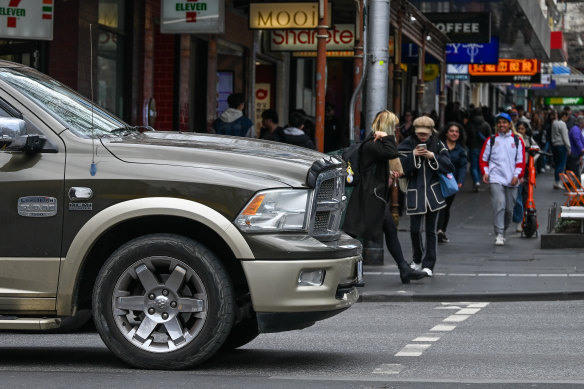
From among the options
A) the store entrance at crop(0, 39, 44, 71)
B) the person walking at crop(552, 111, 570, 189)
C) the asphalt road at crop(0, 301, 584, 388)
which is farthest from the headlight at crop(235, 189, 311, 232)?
the person walking at crop(552, 111, 570, 189)

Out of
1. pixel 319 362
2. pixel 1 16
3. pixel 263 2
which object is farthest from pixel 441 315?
Answer: pixel 263 2

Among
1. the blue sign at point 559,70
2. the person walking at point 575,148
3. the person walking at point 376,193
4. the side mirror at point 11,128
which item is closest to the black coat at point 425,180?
the person walking at point 376,193

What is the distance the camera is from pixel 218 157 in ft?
25.1

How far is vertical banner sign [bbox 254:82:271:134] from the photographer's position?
27125 mm

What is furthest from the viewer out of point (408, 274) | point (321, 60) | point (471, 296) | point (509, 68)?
point (509, 68)

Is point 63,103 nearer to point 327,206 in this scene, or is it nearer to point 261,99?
point 327,206

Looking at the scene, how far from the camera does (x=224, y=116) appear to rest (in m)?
18.9

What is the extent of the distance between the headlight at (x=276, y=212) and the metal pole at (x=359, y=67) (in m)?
8.28

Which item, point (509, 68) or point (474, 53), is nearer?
point (474, 53)

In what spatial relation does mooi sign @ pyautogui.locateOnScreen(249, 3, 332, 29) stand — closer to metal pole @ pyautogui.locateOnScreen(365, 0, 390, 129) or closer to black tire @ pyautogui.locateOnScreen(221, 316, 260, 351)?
metal pole @ pyautogui.locateOnScreen(365, 0, 390, 129)

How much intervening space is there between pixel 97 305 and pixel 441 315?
4.75 meters

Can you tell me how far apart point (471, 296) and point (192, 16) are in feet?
18.5

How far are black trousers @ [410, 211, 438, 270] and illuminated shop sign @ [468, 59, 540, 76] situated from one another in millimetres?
30087

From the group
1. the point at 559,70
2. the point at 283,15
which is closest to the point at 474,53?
the point at 283,15
